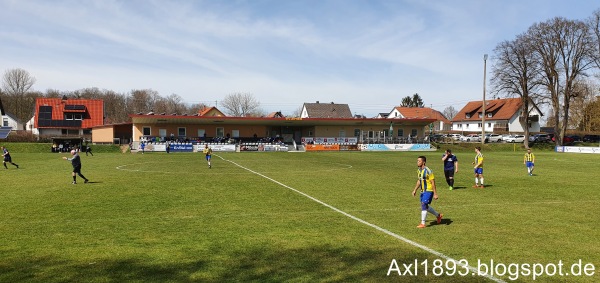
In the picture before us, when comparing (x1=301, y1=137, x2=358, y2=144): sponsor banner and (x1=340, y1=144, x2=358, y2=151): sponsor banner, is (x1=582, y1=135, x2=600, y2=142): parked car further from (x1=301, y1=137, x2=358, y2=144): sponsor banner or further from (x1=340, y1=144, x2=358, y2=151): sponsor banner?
(x1=340, y1=144, x2=358, y2=151): sponsor banner

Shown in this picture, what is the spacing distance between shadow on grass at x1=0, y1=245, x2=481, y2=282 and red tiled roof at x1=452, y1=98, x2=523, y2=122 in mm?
91460

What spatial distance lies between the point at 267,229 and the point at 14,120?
97.9 m

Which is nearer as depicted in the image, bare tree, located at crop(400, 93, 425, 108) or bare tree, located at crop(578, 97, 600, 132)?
bare tree, located at crop(578, 97, 600, 132)

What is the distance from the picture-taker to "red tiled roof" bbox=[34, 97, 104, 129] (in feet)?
245

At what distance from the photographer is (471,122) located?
98625 mm

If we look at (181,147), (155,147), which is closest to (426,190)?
(181,147)

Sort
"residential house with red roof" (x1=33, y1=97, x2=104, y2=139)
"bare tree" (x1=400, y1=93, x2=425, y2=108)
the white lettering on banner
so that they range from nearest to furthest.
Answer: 1. the white lettering on banner
2. "residential house with red roof" (x1=33, y1=97, x2=104, y2=139)
3. "bare tree" (x1=400, y1=93, x2=425, y2=108)

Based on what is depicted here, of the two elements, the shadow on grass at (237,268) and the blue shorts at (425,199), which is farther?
the blue shorts at (425,199)

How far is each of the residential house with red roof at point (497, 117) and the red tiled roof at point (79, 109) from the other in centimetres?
8115

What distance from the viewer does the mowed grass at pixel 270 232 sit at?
7.38m

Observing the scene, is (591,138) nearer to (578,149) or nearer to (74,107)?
(578,149)

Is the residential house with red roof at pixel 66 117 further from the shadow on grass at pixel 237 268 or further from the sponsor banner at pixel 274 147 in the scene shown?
the shadow on grass at pixel 237 268

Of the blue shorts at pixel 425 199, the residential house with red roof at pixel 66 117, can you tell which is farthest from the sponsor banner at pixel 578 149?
the residential house with red roof at pixel 66 117

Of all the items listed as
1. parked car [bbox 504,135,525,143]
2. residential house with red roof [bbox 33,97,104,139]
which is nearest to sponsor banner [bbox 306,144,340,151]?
parked car [bbox 504,135,525,143]
